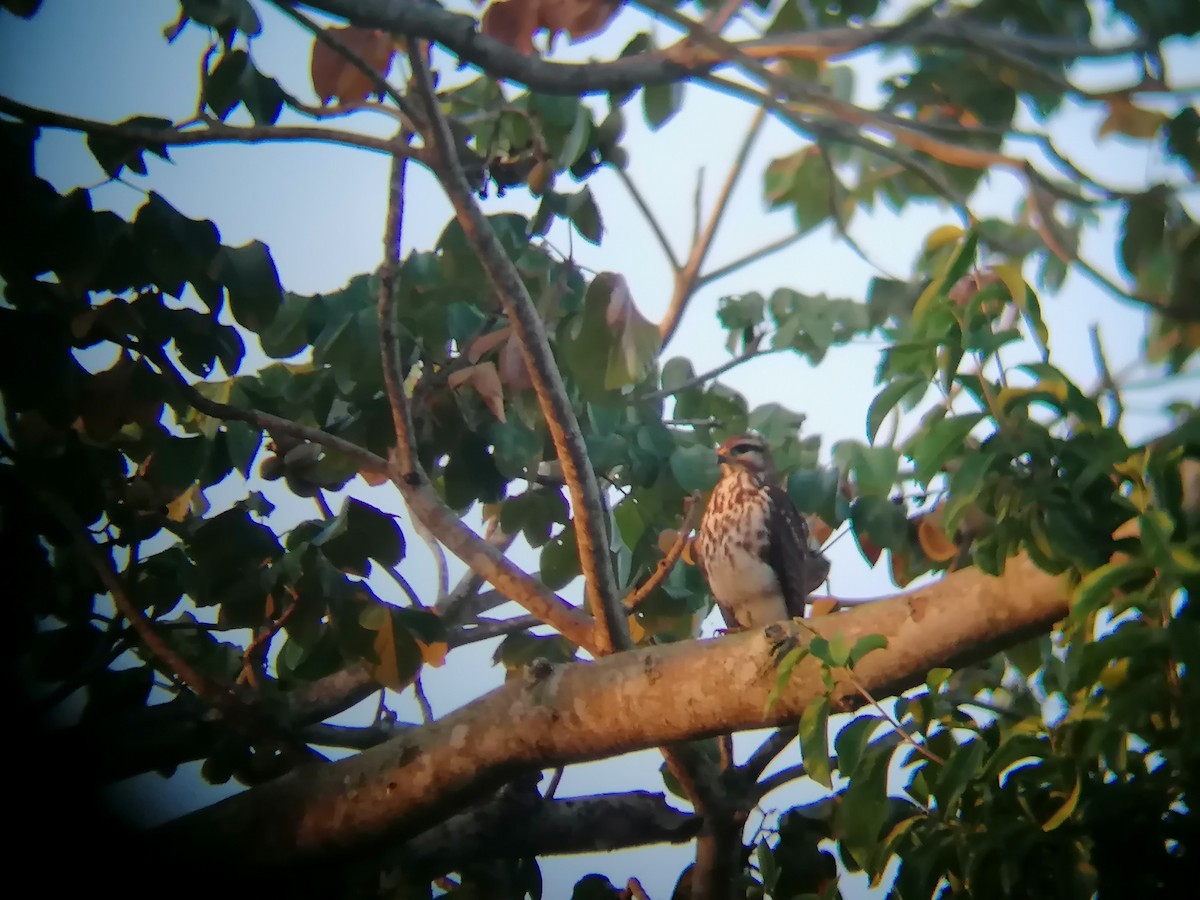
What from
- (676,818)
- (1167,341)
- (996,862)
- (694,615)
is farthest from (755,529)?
(996,862)

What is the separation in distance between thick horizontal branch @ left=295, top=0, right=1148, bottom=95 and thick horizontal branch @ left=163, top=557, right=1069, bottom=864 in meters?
0.52

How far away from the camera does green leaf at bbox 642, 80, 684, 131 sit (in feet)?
3.92

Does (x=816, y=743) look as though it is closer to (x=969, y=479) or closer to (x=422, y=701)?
(x=969, y=479)

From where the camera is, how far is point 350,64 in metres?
1.24

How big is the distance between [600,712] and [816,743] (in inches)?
11.0

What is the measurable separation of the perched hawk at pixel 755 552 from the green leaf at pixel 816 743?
1.02 m

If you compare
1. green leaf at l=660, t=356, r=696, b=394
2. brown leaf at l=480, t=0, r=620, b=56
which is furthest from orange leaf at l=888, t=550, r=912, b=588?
brown leaf at l=480, t=0, r=620, b=56

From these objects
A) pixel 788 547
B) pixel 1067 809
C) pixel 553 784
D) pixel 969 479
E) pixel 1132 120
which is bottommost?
pixel 1067 809

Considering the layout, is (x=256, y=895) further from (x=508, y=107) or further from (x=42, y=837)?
(x=508, y=107)

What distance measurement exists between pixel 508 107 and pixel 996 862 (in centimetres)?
104

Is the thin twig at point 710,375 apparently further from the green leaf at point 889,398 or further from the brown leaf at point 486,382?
the green leaf at point 889,398

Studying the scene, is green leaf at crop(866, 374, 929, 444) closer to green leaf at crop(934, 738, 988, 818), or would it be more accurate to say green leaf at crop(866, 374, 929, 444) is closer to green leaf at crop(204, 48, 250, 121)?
green leaf at crop(934, 738, 988, 818)

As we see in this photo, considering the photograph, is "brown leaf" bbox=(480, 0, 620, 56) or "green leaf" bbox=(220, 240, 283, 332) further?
"green leaf" bbox=(220, 240, 283, 332)

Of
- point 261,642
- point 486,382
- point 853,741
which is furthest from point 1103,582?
point 261,642
